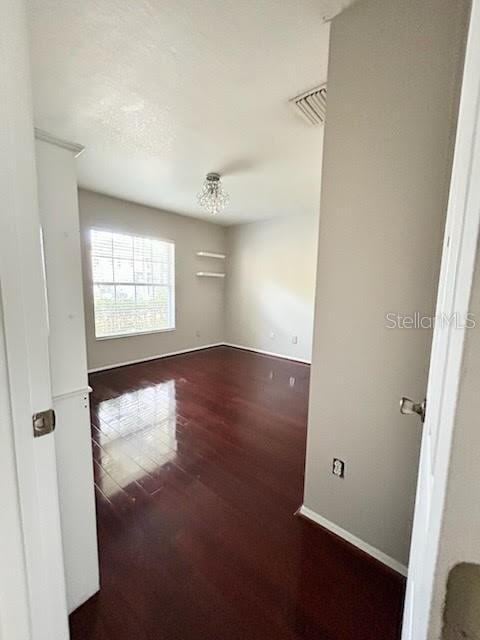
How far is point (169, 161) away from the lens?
110 inches

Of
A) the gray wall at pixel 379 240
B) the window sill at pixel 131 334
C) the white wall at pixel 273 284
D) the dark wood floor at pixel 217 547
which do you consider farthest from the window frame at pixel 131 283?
the gray wall at pixel 379 240

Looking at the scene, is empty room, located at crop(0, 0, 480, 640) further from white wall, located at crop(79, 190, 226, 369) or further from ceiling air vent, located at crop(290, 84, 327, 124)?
white wall, located at crop(79, 190, 226, 369)

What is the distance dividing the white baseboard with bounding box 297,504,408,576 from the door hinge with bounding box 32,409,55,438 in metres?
1.49

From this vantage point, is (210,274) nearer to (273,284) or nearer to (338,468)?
(273,284)

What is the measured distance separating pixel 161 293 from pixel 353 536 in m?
4.25

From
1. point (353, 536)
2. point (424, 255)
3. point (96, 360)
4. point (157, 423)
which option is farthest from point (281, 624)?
point (96, 360)

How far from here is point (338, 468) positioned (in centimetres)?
143

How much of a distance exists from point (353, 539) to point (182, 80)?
277 centimetres

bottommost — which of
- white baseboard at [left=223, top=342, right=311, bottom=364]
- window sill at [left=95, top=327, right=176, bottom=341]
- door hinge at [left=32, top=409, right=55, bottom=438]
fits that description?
white baseboard at [left=223, top=342, right=311, bottom=364]

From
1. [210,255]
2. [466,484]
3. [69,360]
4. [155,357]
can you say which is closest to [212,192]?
[210,255]

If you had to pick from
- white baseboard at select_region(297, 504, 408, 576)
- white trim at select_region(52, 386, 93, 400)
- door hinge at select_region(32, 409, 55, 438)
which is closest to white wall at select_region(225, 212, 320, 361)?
white baseboard at select_region(297, 504, 408, 576)

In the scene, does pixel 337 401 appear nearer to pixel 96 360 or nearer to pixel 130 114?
pixel 130 114

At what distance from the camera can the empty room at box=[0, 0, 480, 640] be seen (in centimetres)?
56

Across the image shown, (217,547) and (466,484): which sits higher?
(466,484)
